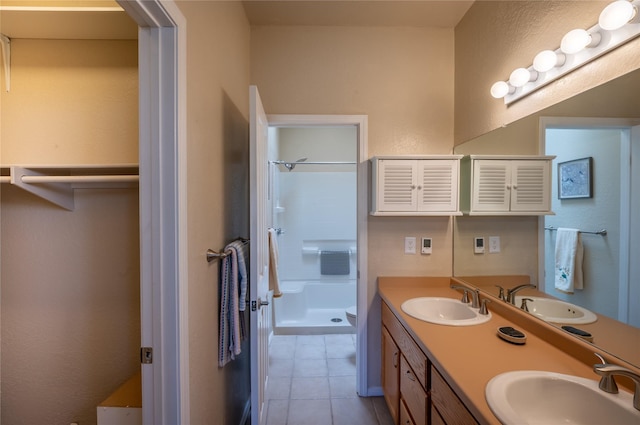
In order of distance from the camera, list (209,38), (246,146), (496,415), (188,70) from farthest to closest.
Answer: (246,146), (209,38), (188,70), (496,415)

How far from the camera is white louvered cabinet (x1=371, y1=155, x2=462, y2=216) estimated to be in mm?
1733

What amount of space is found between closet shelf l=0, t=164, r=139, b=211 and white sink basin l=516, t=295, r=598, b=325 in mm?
1872

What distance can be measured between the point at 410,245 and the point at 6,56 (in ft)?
7.89

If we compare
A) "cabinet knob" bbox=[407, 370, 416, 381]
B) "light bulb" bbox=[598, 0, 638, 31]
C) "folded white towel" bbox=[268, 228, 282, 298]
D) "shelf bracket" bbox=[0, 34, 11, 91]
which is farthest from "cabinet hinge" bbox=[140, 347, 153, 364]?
"light bulb" bbox=[598, 0, 638, 31]

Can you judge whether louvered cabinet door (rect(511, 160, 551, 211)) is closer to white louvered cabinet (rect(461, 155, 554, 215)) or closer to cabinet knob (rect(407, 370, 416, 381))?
white louvered cabinet (rect(461, 155, 554, 215))

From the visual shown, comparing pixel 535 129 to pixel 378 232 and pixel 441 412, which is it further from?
pixel 441 412

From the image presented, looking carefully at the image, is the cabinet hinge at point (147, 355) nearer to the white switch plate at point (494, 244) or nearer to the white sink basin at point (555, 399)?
the white sink basin at point (555, 399)

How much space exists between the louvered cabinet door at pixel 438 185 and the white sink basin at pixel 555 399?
1.06 metres

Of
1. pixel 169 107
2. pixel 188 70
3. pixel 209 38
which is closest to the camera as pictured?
pixel 169 107

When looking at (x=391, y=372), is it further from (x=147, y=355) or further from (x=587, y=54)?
(x=587, y=54)

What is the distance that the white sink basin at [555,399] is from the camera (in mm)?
742

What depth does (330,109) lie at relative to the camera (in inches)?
74.5

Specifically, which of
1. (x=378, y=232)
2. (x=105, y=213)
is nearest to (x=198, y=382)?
(x=105, y=213)

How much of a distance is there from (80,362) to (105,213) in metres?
0.73
